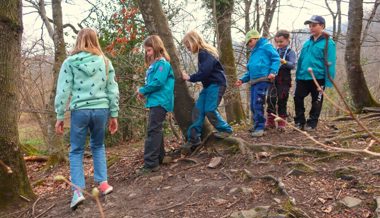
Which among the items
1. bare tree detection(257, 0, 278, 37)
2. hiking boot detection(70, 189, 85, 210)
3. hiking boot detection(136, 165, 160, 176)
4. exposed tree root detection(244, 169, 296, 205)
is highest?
bare tree detection(257, 0, 278, 37)

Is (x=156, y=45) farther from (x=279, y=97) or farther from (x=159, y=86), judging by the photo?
(x=279, y=97)

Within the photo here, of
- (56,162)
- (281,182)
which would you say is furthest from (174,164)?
(56,162)

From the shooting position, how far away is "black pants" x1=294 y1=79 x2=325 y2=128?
5.46 metres

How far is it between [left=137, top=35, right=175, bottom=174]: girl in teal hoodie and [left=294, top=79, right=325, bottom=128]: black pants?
2146 mm

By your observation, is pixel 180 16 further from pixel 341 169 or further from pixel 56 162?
pixel 341 169

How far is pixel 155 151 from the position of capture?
4.63 m

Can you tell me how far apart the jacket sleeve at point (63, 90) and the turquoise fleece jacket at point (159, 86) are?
0.92 m

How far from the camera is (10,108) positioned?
4.32 metres

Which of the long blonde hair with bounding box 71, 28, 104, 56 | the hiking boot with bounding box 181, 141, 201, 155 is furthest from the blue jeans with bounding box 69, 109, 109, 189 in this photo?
the hiking boot with bounding box 181, 141, 201, 155

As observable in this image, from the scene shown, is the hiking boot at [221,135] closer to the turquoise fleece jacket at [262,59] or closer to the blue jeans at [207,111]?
the blue jeans at [207,111]

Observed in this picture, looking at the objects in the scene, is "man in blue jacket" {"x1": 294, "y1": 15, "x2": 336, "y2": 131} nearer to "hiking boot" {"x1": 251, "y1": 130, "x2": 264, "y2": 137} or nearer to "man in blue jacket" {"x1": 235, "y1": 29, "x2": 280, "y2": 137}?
"man in blue jacket" {"x1": 235, "y1": 29, "x2": 280, "y2": 137}

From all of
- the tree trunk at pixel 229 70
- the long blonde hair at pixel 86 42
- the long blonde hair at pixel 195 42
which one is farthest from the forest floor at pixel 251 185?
the tree trunk at pixel 229 70

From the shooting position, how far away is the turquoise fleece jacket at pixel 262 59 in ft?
17.0

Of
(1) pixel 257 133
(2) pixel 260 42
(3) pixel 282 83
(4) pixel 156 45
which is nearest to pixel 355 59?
(3) pixel 282 83
